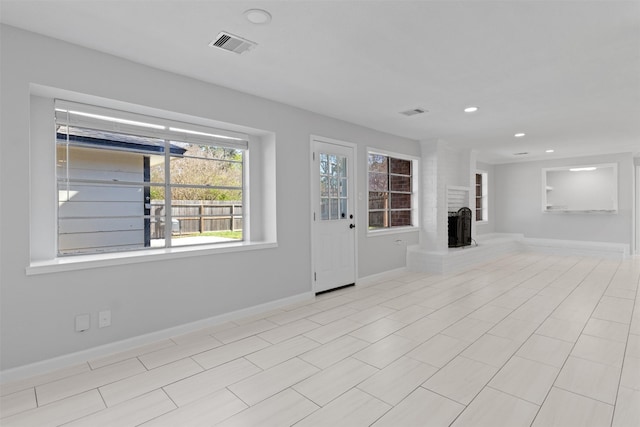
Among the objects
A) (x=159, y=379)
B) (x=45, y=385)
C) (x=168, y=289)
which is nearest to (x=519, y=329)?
(x=159, y=379)

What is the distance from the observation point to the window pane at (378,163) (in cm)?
563

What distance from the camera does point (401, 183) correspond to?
6285 mm

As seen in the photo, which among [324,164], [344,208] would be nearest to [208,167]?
[324,164]

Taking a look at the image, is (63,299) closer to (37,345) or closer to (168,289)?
(37,345)

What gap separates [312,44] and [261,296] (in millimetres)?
2745

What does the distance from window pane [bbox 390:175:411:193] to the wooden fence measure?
3.26 m

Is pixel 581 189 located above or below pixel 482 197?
above

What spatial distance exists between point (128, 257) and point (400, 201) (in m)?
4.80

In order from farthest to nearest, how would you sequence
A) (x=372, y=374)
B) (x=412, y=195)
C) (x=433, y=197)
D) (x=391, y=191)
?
(x=412, y=195)
(x=433, y=197)
(x=391, y=191)
(x=372, y=374)

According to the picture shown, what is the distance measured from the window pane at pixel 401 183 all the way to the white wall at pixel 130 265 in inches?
86.9

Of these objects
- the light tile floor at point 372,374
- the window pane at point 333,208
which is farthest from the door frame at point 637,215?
the window pane at point 333,208

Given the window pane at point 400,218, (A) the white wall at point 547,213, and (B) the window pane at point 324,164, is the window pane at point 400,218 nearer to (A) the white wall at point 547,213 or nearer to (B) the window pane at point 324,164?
(B) the window pane at point 324,164

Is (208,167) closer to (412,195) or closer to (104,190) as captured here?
(104,190)

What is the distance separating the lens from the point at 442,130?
542 centimetres
